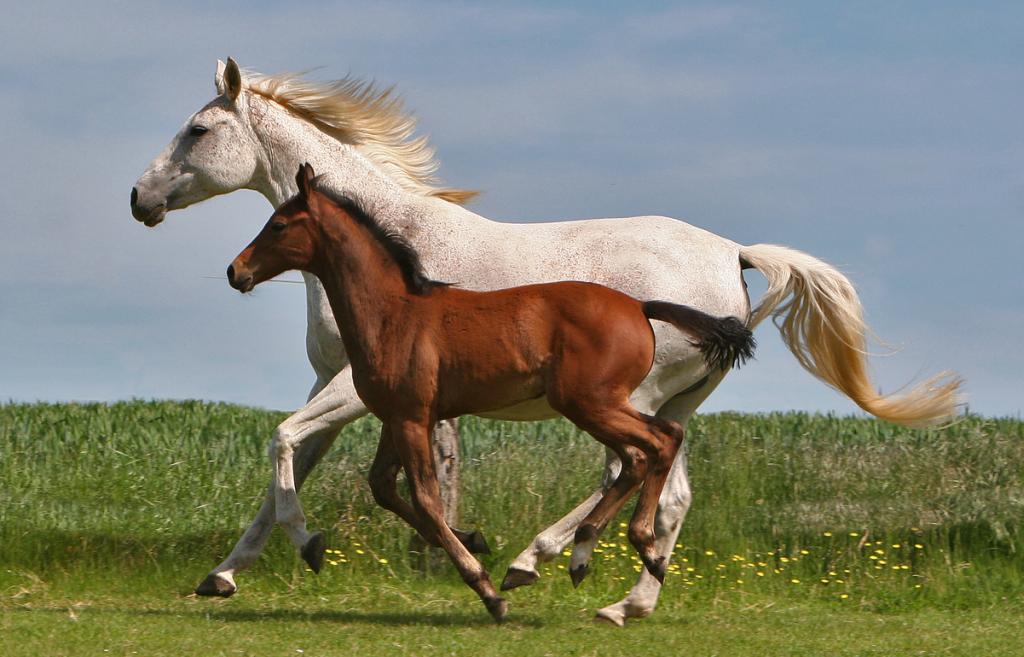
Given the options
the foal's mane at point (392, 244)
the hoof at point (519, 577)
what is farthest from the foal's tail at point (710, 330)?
the hoof at point (519, 577)

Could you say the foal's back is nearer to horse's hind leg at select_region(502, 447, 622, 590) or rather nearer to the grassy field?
horse's hind leg at select_region(502, 447, 622, 590)

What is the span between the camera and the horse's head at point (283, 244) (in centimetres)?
641

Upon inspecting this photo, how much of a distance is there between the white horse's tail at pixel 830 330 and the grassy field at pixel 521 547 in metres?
1.32

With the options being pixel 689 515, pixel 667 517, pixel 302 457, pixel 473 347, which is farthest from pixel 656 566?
pixel 689 515

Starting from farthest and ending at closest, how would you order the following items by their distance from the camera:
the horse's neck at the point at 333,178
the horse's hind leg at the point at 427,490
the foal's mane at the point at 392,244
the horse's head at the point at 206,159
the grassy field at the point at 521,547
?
the horse's head at the point at 206,159
the horse's neck at the point at 333,178
the grassy field at the point at 521,547
the foal's mane at the point at 392,244
the horse's hind leg at the point at 427,490

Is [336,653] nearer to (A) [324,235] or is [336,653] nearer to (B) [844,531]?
(A) [324,235]

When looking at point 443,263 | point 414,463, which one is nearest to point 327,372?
point 443,263

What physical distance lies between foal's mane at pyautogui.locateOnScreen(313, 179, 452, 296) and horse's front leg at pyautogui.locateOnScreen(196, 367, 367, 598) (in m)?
0.90

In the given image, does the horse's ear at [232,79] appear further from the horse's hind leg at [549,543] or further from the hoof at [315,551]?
the horse's hind leg at [549,543]

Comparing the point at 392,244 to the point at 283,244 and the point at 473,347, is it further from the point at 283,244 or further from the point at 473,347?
the point at 473,347

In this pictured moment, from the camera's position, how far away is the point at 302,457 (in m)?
7.47

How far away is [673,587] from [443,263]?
2.89 m

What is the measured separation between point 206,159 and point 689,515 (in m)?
4.42

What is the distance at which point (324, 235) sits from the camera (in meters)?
6.53
